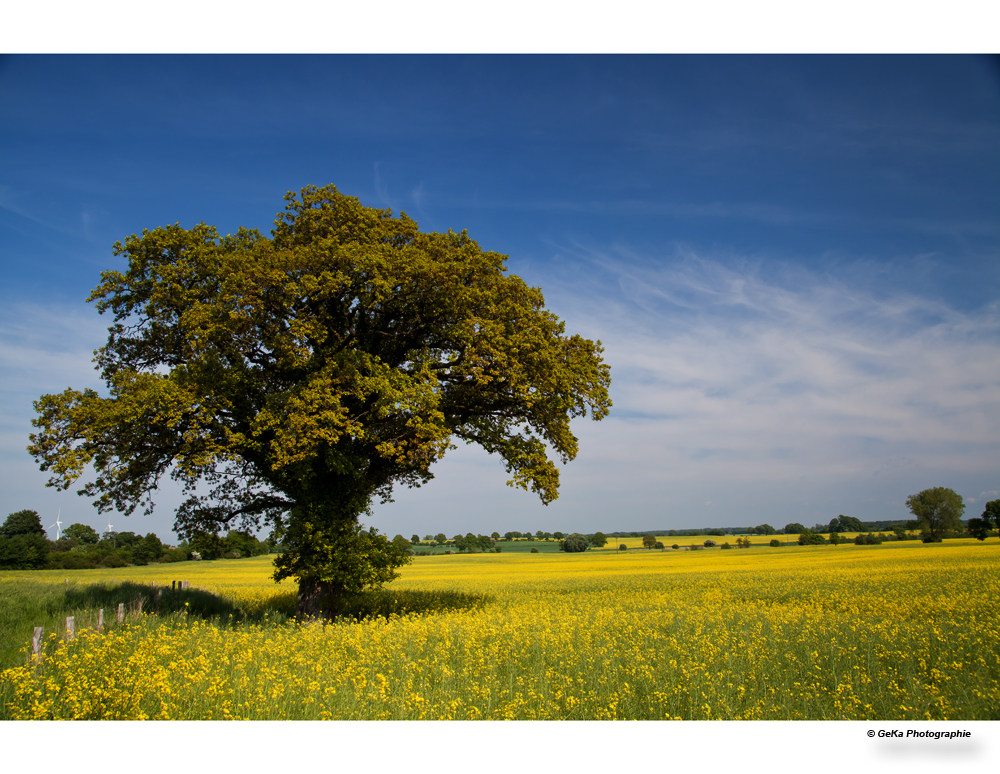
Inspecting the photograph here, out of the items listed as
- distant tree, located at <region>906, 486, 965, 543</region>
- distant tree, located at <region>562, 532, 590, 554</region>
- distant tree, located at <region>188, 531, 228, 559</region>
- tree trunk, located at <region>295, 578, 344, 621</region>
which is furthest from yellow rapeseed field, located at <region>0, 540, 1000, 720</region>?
distant tree, located at <region>562, 532, 590, 554</region>

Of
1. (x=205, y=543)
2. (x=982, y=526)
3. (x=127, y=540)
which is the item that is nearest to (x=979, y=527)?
(x=982, y=526)

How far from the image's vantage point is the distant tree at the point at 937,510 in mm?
44188

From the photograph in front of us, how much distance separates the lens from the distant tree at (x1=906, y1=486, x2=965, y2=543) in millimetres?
44188

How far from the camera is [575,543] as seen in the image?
76062 millimetres

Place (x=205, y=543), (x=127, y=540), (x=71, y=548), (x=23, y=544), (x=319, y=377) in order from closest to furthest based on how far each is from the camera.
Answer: (x=319, y=377), (x=205, y=543), (x=23, y=544), (x=71, y=548), (x=127, y=540)

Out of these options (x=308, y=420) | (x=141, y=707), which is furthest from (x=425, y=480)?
(x=141, y=707)

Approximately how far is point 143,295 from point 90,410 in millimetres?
4038

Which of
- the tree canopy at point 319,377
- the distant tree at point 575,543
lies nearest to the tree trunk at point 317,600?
the tree canopy at point 319,377

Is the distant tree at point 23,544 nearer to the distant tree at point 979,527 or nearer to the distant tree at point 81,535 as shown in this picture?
the distant tree at point 81,535

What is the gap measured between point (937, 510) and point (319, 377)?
57.0 m

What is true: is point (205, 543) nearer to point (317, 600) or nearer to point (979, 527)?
point (317, 600)

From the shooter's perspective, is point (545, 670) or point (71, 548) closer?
point (545, 670)

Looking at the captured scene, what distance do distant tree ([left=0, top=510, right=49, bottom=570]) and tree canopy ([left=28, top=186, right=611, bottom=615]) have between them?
4089 centimetres

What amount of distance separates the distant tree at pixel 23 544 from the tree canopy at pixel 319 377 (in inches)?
1610
